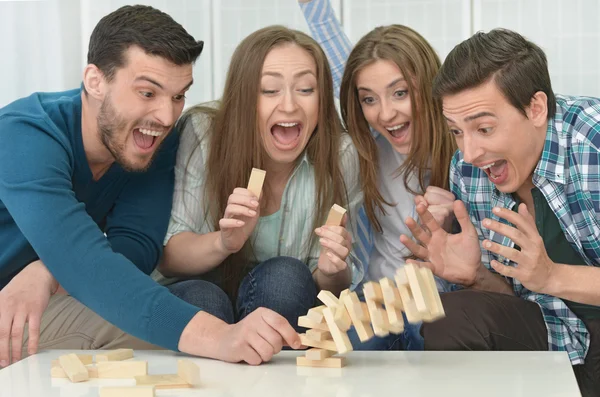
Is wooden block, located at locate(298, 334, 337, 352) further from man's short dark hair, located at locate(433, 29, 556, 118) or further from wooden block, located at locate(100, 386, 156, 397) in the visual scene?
man's short dark hair, located at locate(433, 29, 556, 118)

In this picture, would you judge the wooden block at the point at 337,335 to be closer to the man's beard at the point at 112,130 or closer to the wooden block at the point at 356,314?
the wooden block at the point at 356,314

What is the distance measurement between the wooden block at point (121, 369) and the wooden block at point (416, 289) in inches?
18.1

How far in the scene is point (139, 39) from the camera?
1.96m

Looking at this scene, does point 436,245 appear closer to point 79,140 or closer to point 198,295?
point 198,295

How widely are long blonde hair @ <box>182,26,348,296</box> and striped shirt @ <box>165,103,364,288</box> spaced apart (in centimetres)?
2

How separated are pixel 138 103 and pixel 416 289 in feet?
3.01

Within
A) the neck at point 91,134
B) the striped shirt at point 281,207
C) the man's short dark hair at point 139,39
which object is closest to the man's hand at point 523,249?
the striped shirt at point 281,207

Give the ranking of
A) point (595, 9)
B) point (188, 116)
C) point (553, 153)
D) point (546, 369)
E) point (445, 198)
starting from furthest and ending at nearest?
point (595, 9)
point (188, 116)
point (445, 198)
point (553, 153)
point (546, 369)

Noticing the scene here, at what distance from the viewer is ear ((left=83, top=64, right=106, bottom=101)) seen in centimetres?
201

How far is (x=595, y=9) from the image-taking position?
361 centimetres

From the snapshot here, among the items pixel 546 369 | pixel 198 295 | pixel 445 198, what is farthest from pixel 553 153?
pixel 198 295

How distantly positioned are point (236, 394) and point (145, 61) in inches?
37.8

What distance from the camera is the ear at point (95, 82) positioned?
2010 millimetres

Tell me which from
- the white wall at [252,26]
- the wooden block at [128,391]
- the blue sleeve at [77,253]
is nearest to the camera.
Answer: the wooden block at [128,391]
